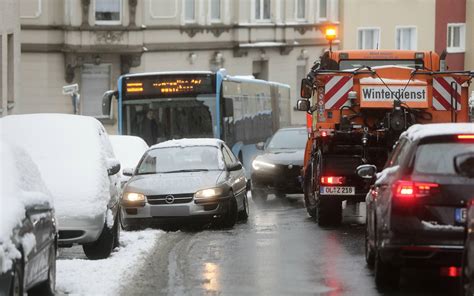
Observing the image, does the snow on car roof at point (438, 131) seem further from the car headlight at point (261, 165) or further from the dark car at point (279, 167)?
the car headlight at point (261, 165)

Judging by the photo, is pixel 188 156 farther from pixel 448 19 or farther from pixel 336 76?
pixel 448 19

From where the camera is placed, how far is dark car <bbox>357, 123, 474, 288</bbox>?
41.6ft

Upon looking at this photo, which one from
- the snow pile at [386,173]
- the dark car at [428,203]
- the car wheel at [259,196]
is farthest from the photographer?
the car wheel at [259,196]

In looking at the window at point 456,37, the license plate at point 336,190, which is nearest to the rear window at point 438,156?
the license plate at point 336,190

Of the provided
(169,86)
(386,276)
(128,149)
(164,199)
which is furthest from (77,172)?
(169,86)

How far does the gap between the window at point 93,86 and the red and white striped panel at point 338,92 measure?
2884 centimetres

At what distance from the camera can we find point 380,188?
1389 centimetres

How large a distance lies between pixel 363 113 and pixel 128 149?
6696mm

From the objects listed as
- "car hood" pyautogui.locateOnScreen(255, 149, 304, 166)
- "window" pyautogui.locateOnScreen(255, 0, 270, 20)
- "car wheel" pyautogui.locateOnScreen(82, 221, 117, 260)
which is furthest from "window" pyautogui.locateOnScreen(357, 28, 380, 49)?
"car wheel" pyautogui.locateOnScreen(82, 221, 117, 260)

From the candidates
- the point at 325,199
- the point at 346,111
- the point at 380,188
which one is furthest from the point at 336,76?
the point at 380,188

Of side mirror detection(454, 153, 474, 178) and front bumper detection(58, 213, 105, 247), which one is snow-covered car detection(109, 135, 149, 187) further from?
side mirror detection(454, 153, 474, 178)

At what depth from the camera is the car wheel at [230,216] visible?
68.6 ft

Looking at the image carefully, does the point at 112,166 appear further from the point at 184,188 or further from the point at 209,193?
the point at 209,193

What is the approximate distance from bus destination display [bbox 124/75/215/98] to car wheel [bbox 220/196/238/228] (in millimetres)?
10077
